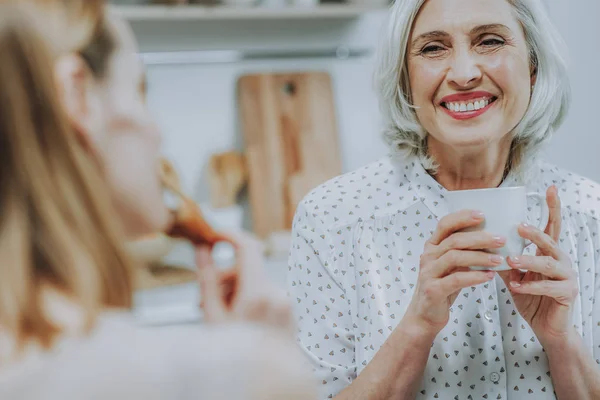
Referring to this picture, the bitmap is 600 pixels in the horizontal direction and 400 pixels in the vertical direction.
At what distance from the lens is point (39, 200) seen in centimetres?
54

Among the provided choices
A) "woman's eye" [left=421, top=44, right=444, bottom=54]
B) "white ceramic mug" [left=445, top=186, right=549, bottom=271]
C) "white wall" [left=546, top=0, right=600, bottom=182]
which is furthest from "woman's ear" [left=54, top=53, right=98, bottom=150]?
"white wall" [left=546, top=0, right=600, bottom=182]

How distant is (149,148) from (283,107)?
1718 millimetres

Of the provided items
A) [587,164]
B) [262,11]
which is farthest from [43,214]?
[587,164]

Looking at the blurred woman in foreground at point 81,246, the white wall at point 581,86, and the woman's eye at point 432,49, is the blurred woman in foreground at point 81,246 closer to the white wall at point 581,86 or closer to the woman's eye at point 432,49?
the woman's eye at point 432,49

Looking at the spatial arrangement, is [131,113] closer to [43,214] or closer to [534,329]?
[43,214]

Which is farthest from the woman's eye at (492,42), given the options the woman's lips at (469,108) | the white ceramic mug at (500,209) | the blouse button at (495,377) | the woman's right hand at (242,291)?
the woman's right hand at (242,291)

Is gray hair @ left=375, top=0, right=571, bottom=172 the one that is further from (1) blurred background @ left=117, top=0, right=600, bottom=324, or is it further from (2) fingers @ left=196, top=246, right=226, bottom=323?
(1) blurred background @ left=117, top=0, right=600, bottom=324

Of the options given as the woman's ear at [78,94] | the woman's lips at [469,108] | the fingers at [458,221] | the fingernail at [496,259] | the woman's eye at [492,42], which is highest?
the woman's eye at [492,42]

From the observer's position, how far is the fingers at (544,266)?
3.29 ft

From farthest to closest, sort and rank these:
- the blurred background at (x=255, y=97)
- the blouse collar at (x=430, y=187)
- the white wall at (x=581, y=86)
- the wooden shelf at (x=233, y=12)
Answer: the white wall at (x=581, y=86) < the blurred background at (x=255, y=97) < the wooden shelf at (x=233, y=12) < the blouse collar at (x=430, y=187)

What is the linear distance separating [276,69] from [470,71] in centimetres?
120

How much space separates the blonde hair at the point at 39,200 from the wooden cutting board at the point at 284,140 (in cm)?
169

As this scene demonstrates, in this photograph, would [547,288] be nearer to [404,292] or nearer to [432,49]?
[404,292]

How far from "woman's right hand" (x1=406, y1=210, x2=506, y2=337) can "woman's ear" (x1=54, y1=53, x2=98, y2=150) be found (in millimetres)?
583
